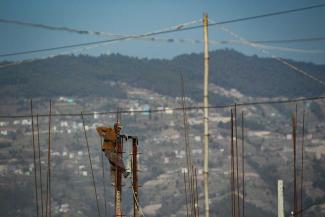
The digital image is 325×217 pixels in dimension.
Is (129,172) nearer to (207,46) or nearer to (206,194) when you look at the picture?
(206,194)

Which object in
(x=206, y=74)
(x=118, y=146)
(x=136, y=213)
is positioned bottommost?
(x=136, y=213)

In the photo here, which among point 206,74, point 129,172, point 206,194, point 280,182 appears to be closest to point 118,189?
point 129,172

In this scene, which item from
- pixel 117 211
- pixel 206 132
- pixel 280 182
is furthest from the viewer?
pixel 117 211

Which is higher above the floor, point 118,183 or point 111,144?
point 111,144

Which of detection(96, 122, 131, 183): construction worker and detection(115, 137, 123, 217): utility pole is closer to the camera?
detection(96, 122, 131, 183): construction worker

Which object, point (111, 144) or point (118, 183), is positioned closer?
point (111, 144)

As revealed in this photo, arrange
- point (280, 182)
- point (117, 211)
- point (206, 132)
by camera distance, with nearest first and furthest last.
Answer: point (280, 182)
point (206, 132)
point (117, 211)

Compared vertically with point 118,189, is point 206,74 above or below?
above

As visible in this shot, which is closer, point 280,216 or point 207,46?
point 280,216

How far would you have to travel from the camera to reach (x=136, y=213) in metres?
31.0

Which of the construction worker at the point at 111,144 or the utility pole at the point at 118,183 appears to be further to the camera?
the utility pole at the point at 118,183

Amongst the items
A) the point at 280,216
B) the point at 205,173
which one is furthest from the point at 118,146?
the point at 280,216

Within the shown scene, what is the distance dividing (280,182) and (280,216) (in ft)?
3.84

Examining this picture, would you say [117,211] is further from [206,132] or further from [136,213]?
[206,132]
